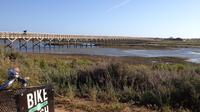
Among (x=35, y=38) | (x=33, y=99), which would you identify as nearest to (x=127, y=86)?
(x=33, y=99)

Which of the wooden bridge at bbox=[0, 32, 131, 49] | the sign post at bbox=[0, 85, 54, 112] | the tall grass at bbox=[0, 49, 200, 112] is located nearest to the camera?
the sign post at bbox=[0, 85, 54, 112]

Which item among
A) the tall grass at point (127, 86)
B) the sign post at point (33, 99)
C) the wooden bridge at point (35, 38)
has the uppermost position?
the sign post at point (33, 99)

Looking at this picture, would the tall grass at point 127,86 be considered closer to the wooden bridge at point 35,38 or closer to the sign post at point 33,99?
the sign post at point 33,99

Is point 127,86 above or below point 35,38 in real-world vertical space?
above

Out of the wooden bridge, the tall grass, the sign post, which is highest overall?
the sign post

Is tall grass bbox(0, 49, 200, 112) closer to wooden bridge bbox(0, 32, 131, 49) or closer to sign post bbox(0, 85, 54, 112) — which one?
sign post bbox(0, 85, 54, 112)

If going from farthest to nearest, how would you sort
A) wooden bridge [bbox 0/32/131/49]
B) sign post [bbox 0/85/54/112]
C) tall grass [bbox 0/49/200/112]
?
wooden bridge [bbox 0/32/131/49]
tall grass [bbox 0/49/200/112]
sign post [bbox 0/85/54/112]

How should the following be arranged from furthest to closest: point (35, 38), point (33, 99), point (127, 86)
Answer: point (35, 38), point (127, 86), point (33, 99)

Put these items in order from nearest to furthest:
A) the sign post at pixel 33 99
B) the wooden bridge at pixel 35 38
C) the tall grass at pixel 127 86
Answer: the sign post at pixel 33 99 < the tall grass at pixel 127 86 < the wooden bridge at pixel 35 38

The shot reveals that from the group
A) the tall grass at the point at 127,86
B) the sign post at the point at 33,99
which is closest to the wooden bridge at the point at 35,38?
the tall grass at the point at 127,86

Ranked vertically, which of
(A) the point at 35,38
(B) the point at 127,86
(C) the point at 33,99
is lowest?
(A) the point at 35,38

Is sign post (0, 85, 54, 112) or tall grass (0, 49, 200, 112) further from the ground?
sign post (0, 85, 54, 112)

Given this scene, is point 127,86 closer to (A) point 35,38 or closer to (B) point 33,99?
(B) point 33,99

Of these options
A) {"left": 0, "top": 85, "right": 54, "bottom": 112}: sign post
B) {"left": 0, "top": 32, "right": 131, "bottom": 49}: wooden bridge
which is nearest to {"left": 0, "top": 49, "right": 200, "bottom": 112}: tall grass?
{"left": 0, "top": 85, "right": 54, "bottom": 112}: sign post
